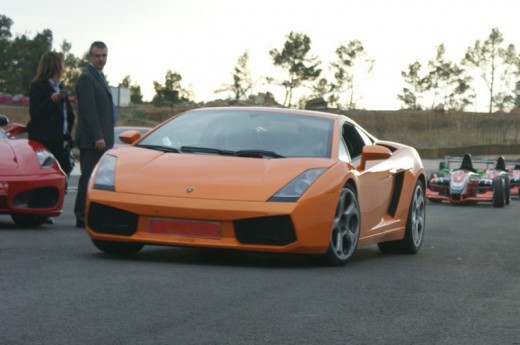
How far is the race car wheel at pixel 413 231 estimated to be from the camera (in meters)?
9.92

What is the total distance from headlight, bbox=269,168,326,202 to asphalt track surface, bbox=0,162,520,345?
0.46 meters

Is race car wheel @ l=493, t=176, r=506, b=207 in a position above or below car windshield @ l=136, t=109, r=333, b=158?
below

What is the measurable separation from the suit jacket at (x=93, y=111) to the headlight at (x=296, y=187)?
345cm

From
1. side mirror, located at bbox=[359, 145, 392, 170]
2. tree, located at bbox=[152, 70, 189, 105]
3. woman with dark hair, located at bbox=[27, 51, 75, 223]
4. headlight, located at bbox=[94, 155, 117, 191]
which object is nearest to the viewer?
headlight, located at bbox=[94, 155, 117, 191]

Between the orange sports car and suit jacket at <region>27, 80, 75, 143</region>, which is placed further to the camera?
suit jacket at <region>27, 80, 75, 143</region>

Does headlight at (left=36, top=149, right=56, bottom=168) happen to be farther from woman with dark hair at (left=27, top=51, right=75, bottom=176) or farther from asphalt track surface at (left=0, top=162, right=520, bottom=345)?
asphalt track surface at (left=0, top=162, right=520, bottom=345)

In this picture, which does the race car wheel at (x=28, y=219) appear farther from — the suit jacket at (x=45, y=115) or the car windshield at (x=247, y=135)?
the car windshield at (x=247, y=135)

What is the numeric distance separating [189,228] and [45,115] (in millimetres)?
4428

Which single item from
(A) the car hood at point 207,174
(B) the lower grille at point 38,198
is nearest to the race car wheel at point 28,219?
(B) the lower grille at point 38,198

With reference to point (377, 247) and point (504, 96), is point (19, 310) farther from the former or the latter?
point (504, 96)

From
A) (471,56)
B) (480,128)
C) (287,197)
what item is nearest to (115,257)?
(287,197)

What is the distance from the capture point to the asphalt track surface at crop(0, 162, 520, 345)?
501 centimetres

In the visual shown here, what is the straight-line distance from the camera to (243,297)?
20.3 ft

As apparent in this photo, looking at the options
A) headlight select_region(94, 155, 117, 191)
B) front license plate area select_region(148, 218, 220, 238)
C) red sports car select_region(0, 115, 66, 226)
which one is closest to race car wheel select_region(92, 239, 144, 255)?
headlight select_region(94, 155, 117, 191)
